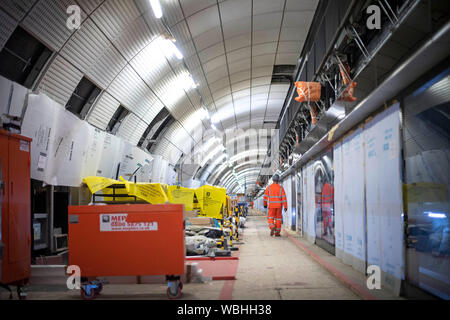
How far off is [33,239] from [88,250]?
3109 millimetres

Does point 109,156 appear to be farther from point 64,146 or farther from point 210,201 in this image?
point 210,201

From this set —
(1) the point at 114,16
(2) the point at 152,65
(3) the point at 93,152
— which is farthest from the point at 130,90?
(1) the point at 114,16

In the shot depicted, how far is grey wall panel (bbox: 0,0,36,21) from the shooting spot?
582 cm

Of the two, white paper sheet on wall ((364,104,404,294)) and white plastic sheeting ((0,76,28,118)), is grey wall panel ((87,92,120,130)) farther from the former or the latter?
white paper sheet on wall ((364,104,404,294))

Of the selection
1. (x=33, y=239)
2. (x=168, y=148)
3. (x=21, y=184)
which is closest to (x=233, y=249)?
(x=33, y=239)

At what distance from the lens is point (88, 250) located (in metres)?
5.67

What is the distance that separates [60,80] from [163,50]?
3.25 m

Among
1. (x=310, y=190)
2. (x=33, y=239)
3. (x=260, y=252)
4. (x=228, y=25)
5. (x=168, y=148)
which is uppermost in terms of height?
(x=228, y=25)

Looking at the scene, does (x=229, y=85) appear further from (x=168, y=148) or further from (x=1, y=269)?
(x=1, y=269)

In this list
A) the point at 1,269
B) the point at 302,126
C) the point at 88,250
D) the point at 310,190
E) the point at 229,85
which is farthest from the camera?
the point at 229,85

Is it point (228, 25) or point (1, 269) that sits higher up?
point (228, 25)

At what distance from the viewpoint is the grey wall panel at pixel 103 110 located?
33.6 ft

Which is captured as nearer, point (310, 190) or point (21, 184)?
point (21, 184)

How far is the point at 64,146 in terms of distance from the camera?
8633 millimetres
